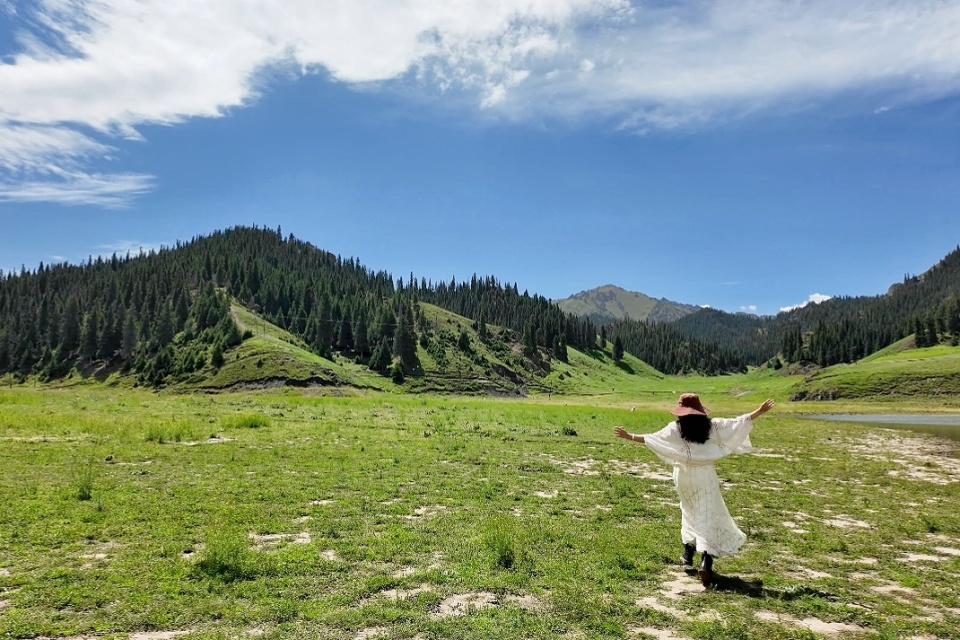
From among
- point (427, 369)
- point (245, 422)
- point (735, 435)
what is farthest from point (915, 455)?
point (427, 369)

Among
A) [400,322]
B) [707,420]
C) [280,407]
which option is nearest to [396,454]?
[707,420]

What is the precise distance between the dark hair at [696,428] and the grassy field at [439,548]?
2789mm

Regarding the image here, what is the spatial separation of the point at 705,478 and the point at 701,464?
0.29 metres

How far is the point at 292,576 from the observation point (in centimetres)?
1012

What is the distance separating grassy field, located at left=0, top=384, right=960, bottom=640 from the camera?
27.6ft

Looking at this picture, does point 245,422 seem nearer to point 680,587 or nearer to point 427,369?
point 680,587

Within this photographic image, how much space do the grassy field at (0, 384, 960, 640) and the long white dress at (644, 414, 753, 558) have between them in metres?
0.85

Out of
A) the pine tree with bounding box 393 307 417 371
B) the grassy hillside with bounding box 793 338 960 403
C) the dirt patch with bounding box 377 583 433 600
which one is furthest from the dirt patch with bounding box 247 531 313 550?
the pine tree with bounding box 393 307 417 371

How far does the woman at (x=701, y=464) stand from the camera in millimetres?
10609

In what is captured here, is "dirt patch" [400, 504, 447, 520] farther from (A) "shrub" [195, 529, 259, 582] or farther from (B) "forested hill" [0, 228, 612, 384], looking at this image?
(B) "forested hill" [0, 228, 612, 384]

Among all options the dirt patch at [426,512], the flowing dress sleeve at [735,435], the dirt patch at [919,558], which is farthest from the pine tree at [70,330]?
the dirt patch at [919,558]

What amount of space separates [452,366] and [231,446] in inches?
5000

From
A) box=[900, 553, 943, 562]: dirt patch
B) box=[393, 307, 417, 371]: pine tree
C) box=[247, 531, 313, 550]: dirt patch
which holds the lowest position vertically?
box=[900, 553, 943, 562]: dirt patch

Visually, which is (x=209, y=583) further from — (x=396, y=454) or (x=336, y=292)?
(x=336, y=292)
